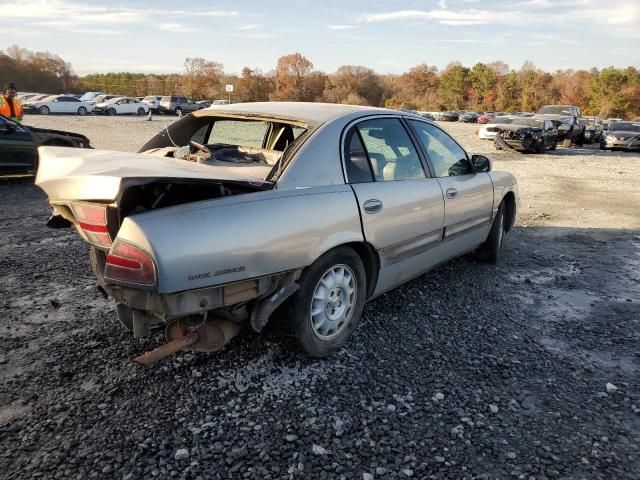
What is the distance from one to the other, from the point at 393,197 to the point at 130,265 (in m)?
1.89

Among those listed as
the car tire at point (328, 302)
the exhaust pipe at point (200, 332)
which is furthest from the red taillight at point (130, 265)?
the car tire at point (328, 302)

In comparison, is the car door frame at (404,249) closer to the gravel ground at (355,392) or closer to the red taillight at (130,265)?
the gravel ground at (355,392)

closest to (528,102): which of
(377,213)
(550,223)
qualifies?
(550,223)

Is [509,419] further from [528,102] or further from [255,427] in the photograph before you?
[528,102]

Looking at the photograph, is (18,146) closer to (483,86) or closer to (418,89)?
(483,86)

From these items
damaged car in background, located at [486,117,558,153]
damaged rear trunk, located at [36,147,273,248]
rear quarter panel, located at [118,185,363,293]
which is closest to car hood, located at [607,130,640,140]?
damaged car in background, located at [486,117,558,153]

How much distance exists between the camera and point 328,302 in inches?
128

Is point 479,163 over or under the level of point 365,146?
under

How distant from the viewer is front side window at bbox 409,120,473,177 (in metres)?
4.26

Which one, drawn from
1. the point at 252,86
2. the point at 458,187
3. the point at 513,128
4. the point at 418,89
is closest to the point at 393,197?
the point at 458,187

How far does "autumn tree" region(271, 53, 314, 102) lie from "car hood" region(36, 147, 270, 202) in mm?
86993

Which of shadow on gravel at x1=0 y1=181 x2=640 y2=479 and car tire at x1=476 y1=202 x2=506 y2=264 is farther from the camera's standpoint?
car tire at x1=476 y1=202 x2=506 y2=264

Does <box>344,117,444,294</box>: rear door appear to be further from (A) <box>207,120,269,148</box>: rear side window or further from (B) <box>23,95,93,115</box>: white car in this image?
(B) <box>23,95,93,115</box>: white car

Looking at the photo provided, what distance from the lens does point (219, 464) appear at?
92.5 inches
